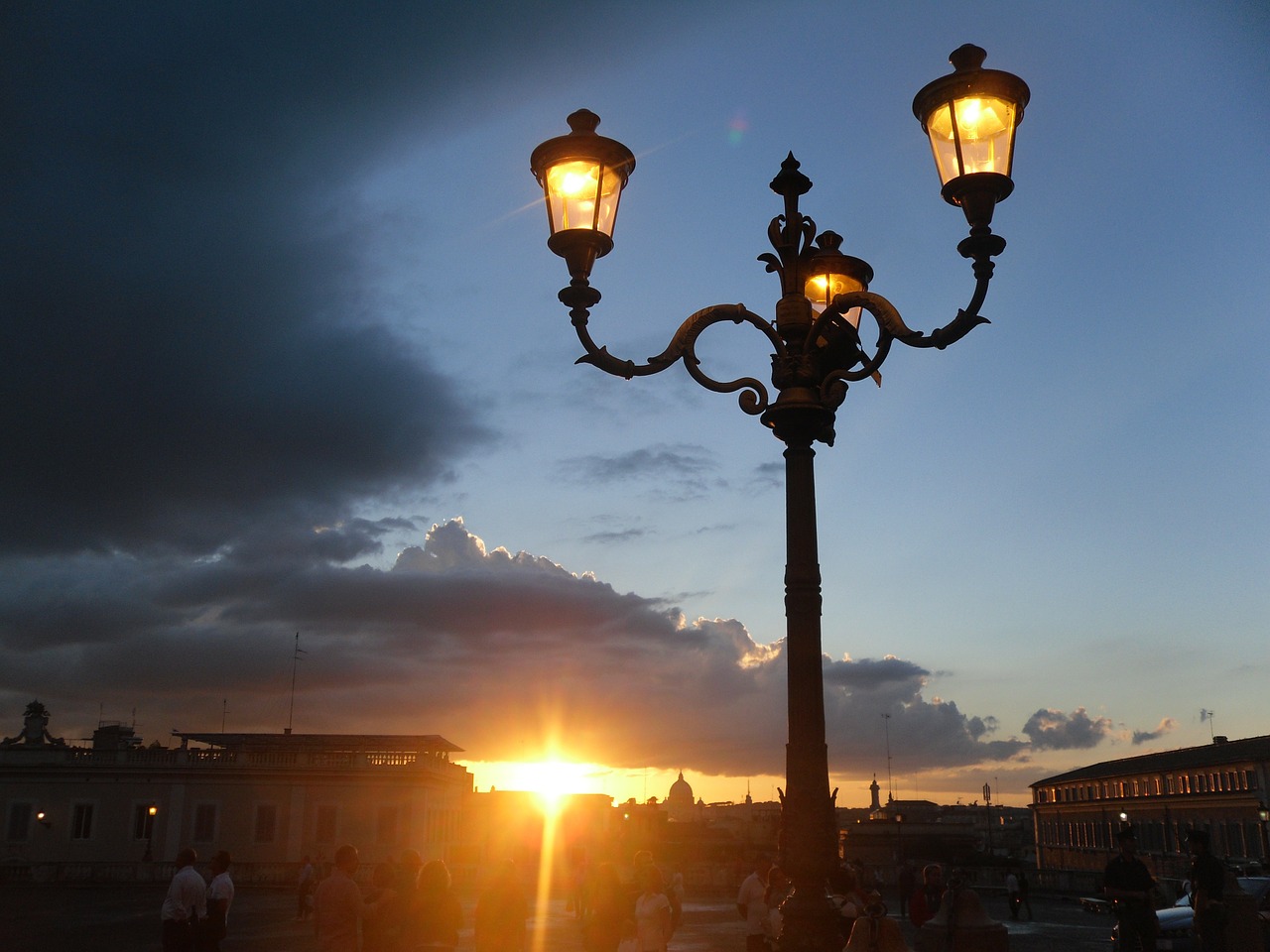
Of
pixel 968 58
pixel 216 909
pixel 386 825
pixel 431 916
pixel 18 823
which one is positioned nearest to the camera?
pixel 968 58

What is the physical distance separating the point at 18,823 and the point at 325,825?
45.0ft

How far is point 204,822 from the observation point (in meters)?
47.8

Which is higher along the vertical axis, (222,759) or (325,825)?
(222,759)

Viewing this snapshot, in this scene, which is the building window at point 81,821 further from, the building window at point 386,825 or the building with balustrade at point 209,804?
the building window at point 386,825

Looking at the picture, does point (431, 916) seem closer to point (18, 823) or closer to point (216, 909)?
point (216, 909)

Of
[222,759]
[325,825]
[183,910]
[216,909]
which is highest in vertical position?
[222,759]

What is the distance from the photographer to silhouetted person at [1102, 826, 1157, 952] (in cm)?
1064

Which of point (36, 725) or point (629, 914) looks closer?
point (629, 914)

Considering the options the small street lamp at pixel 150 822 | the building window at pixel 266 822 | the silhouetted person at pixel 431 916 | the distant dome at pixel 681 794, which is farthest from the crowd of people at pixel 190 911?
the distant dome at pixel 681 794

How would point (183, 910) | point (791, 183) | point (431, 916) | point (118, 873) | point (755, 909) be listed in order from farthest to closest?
point (118, 873) < point (755, 909) < point (183, 910) < point (431, 916) < point (791, 183)

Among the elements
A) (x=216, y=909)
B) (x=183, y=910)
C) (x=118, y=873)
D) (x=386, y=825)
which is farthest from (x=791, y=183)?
(x=386, y=825)

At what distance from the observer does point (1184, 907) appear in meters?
15.9

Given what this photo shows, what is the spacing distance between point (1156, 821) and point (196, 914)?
3407 inches

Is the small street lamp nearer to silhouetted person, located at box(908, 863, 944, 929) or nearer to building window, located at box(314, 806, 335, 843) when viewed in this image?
building window, located at box(314, 806, 335, 843)
